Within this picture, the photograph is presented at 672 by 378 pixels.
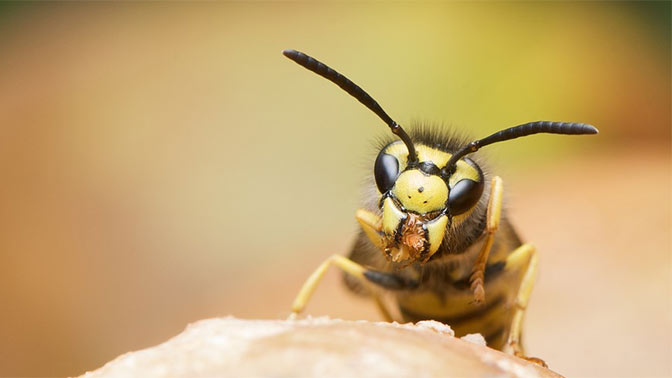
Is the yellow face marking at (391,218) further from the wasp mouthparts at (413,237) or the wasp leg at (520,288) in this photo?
the wasp leg at (520,288)

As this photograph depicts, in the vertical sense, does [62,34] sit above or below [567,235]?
above

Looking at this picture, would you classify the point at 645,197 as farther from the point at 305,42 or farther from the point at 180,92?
the point at 180,92

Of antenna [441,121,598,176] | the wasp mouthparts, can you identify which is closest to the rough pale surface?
the wasp mouthparts

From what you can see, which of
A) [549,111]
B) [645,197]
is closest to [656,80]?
[549,111]

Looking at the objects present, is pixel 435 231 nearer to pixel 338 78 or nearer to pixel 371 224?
pixel 371 224

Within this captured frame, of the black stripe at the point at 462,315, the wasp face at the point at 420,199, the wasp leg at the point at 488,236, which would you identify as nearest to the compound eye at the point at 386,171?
the wasp face at the point at 420,199

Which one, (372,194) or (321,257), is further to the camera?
(321,257)

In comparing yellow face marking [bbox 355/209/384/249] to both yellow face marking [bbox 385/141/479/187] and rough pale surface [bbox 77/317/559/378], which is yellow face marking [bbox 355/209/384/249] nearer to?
yellow face marking [bbox 385/141/479/187]

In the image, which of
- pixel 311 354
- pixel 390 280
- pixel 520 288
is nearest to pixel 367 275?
pixel 390 280
